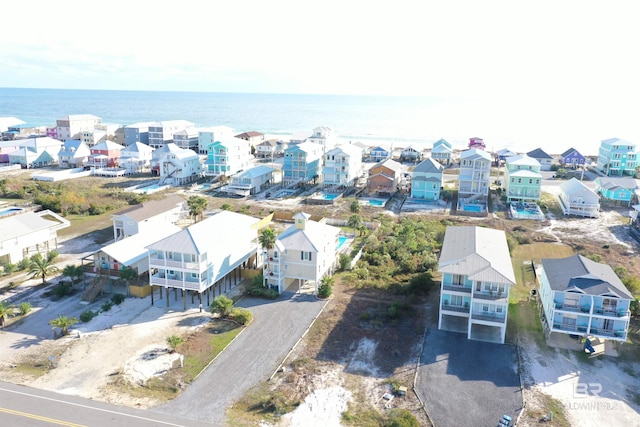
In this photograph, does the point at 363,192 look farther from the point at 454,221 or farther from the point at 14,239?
the point at 14,239

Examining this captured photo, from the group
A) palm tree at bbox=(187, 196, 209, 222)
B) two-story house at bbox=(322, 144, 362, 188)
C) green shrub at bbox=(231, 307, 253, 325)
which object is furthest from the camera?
two-story house at bbox=(322, 144, 362, 188)

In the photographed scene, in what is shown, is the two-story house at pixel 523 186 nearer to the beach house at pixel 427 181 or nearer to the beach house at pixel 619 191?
the beach house at pixel 427 181

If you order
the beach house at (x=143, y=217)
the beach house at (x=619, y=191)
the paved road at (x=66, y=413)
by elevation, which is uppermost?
the beach house at (x=619, y=191)

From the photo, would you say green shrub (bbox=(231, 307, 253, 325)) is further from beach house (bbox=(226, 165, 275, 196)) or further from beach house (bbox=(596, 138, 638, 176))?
beach house (bbox=(596, 138, 638, 176))

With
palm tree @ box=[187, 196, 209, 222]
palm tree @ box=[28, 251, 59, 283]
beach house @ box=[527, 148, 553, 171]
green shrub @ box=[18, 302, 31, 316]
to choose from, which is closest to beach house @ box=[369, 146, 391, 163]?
beach house @ box=[527, 148, 553, 171]

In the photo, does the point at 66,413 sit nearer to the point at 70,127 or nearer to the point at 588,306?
the point at 588,306

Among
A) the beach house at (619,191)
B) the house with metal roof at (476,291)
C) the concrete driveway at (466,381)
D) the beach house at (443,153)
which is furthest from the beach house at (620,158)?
the concrete driveway at (466,381)
